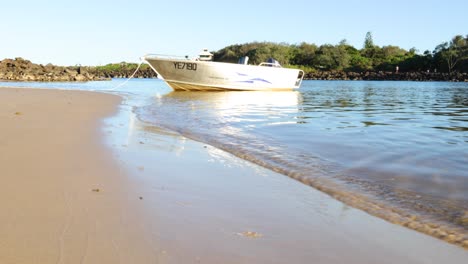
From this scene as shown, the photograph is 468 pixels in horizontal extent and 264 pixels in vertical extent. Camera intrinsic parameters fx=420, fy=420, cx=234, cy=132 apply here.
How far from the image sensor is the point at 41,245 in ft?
6.79

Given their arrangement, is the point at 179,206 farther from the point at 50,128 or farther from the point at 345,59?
the point at 345,59

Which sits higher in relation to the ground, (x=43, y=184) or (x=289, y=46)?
(x=289, y=46)

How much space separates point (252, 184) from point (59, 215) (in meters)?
1.78

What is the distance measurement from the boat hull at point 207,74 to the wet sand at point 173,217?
18.3 m

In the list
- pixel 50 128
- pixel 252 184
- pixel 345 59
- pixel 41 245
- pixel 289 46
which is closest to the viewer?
pixel 41 245

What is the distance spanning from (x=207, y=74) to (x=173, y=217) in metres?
20.7

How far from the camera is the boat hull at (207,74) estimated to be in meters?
22.7

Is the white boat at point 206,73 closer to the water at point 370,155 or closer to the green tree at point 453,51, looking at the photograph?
the water at point 370,155

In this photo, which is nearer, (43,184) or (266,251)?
(266,251)

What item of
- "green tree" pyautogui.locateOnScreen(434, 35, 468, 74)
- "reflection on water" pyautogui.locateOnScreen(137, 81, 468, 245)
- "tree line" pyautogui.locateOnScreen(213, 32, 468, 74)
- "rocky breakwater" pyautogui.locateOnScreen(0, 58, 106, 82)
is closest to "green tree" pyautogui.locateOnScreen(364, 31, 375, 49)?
"tree line" pyautogui.locateOnScreen(213, 32, 468, 74)

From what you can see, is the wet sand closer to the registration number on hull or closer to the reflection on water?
the reflection on water

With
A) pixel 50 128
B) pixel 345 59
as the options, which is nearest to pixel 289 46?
pixel 345 59

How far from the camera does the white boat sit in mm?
22641

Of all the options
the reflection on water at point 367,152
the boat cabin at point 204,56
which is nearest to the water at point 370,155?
the reflection on water at point 367,152
